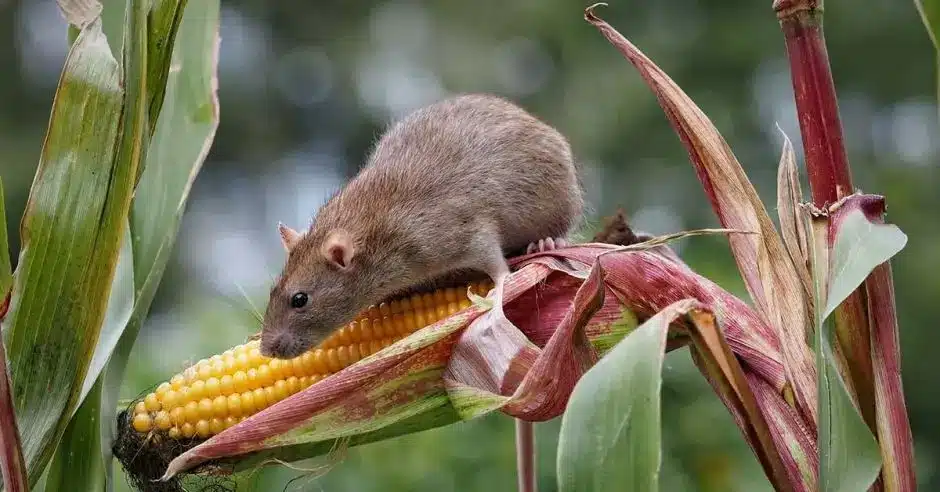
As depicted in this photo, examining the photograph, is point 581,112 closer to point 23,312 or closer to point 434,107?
point 434,107

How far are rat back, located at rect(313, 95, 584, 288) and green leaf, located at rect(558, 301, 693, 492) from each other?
1.04m

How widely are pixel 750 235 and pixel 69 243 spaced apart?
2.78 feet

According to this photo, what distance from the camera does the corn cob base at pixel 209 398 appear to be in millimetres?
1467

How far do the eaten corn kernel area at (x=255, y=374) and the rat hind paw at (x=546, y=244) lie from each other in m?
0.22

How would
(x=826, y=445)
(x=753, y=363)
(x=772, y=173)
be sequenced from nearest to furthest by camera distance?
1. (x=826, y=445)
2. (x=753, y=363)
3. (x=772, y=173)

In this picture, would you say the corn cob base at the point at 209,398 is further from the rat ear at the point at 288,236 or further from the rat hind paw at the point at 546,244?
the rat ear at the point at 288,236

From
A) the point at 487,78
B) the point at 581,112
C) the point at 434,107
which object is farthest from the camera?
the point at 487,78

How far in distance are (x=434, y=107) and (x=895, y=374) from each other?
1.29 meters

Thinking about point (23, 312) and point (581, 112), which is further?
point (581, 112)

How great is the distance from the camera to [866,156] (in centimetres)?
639

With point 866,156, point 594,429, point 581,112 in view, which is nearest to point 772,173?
point 866,156

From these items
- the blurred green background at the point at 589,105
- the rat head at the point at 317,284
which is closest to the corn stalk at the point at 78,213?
the rat head at the point at 317,284

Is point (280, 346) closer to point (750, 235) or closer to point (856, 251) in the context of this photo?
point (750, 235)

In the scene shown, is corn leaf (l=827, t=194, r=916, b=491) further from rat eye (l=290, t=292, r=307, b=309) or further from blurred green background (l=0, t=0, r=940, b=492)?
blurred green background (l=0, t=0, r=940, b=492)
